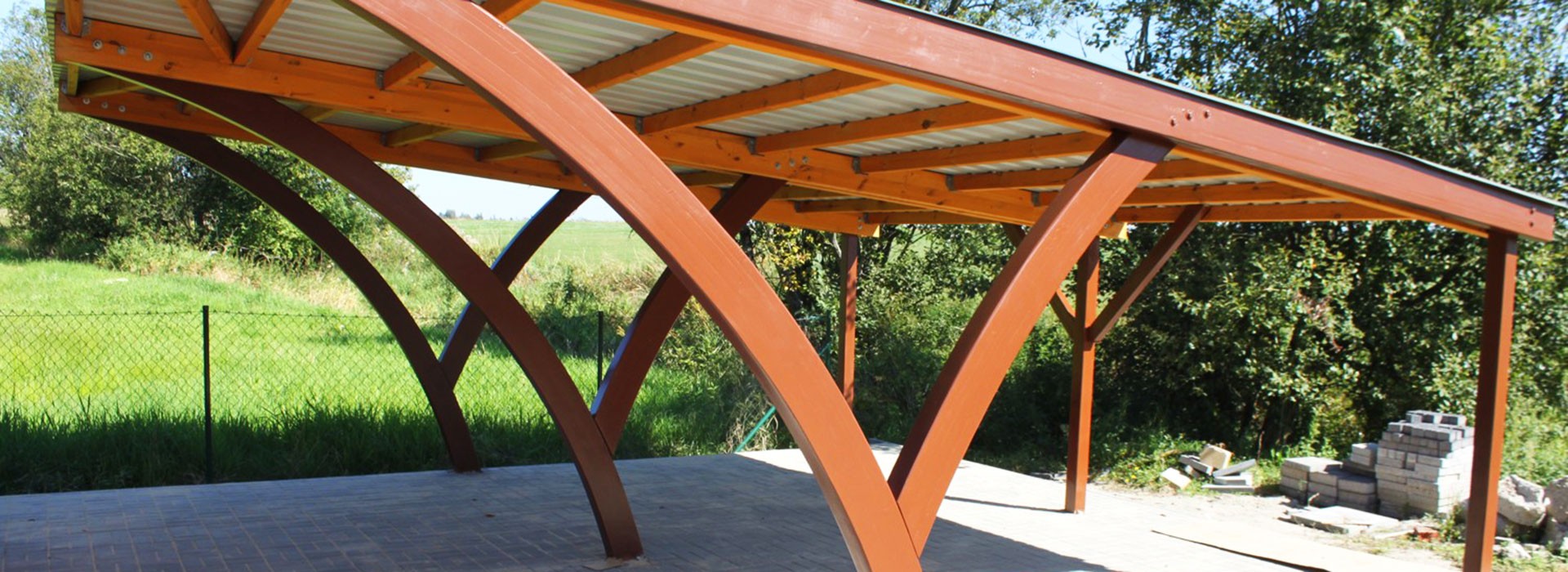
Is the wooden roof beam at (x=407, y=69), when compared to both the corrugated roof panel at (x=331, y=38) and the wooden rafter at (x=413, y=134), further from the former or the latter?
the wooden rafter at (x=413, y=134)

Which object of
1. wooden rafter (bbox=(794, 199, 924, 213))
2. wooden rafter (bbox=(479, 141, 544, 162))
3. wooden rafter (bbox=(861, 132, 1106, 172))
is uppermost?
wooden rafter (bbox=(861, 132, 1106, 172))

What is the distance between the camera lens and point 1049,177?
272 inches

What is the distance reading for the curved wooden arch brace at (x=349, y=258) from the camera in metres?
6.57

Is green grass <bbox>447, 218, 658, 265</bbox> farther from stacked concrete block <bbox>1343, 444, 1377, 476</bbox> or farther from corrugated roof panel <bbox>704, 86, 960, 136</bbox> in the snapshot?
corrugated roof panel <bbox>704, 86, 960, 136</bbox>

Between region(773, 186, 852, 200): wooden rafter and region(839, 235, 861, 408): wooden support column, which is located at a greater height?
region(773, 186, 852, 200): wooden rafter

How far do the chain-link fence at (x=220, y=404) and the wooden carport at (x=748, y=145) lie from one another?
1778 millimetres

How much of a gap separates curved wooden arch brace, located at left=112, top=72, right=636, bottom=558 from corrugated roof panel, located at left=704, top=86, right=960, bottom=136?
1.56 metres

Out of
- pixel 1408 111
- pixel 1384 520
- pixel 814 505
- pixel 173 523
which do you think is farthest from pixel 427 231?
pixel 1408 111

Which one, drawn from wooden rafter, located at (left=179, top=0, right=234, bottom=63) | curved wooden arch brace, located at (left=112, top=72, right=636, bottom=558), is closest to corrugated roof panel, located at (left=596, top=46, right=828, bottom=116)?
curved wooden arch brace, located at (left=112, top=72, right=636, bottom=558)

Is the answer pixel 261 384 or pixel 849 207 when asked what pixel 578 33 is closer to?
pixel 849 207

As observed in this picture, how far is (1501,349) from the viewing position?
18.7 feet

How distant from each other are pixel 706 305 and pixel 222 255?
18.6m

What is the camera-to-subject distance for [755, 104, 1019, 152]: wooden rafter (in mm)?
4820

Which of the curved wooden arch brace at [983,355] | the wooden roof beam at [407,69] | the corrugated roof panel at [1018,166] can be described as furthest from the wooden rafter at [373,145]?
the curved wooden arch brace at [983,355]
